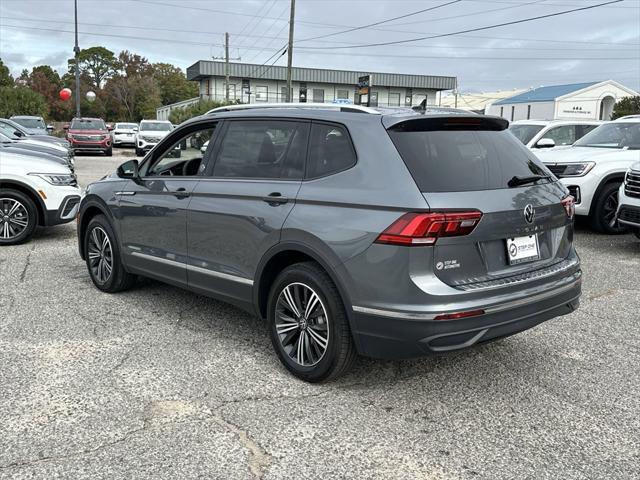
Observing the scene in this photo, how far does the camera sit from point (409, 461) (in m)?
3.02

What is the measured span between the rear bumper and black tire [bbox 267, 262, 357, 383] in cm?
14

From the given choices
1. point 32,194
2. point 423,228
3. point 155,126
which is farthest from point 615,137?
point 155,126

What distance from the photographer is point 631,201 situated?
772cm

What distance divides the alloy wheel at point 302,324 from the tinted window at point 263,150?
0.77 m

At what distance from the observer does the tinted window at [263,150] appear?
13.3 ft

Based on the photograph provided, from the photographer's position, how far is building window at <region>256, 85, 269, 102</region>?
202ft

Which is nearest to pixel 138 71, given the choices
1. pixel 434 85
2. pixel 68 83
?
pixel 68 83

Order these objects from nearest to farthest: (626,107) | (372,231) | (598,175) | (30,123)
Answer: (372,231) < (598,175) < (30,123) < (626,107)

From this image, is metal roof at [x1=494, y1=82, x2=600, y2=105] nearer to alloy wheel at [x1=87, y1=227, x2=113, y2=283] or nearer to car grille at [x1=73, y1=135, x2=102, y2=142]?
car grille at [x1=73, y1=135, x2=102, y2=142]

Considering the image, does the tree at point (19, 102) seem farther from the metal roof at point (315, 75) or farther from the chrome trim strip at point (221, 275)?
the chrome trim strip at point (221, 275)

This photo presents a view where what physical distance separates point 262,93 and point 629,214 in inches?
2251

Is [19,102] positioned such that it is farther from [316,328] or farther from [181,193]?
[316,328]

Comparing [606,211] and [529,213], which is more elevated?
[529,213]

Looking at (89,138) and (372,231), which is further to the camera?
(89,138)
